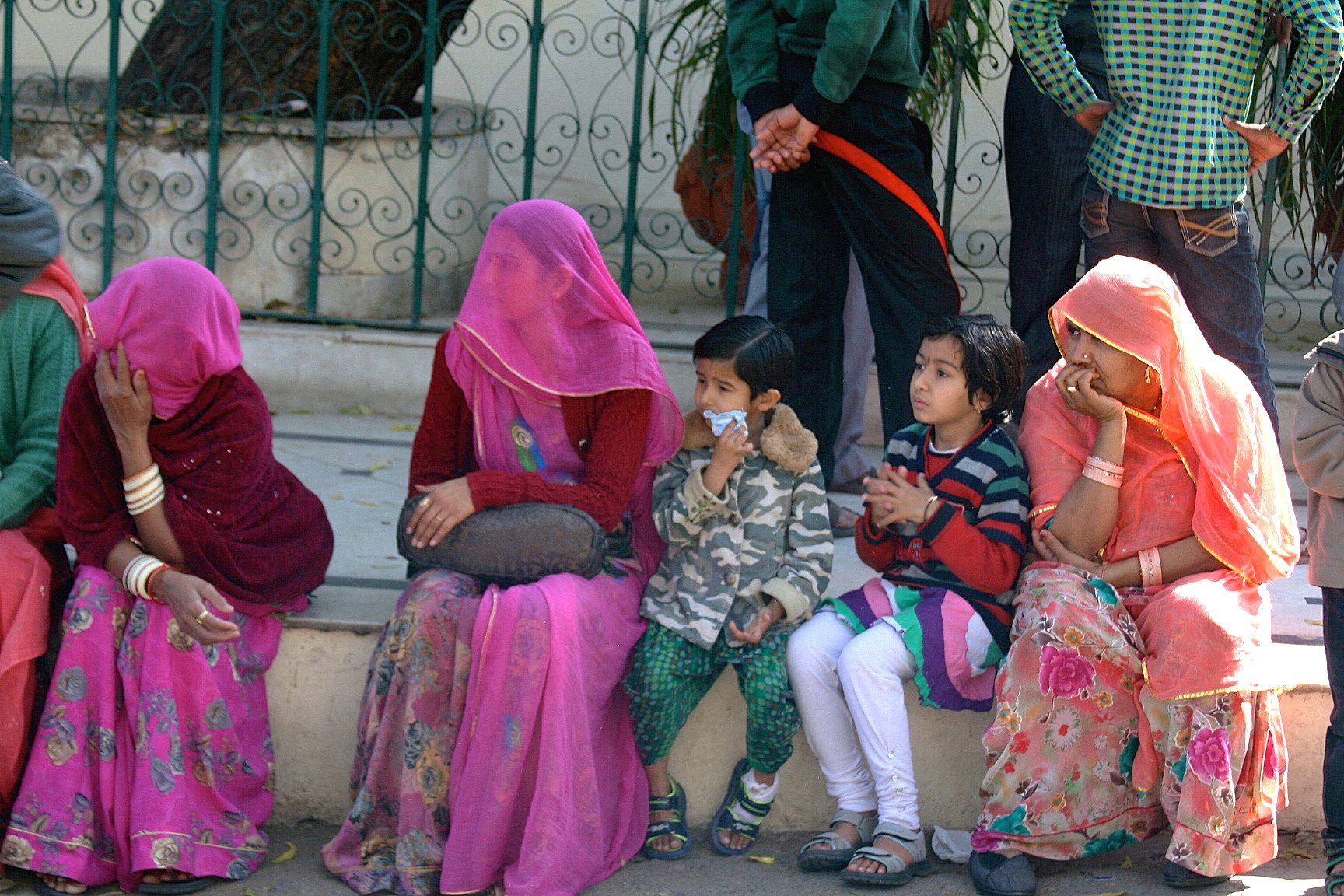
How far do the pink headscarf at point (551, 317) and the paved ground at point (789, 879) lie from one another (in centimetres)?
95

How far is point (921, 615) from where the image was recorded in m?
2.95

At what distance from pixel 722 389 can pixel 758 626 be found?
1.63ft

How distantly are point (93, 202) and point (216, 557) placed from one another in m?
2.61

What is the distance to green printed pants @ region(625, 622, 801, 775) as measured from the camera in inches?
116

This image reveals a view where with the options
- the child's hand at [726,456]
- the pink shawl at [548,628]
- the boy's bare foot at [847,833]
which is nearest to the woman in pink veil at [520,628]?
the pink shawl at [548,628]

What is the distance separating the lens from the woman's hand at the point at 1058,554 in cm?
291

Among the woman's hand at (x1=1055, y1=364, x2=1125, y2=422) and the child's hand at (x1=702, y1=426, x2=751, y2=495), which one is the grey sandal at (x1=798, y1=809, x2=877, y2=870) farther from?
the woman's hand at (x1=1055, y1=364, x2=1125, y2=422)

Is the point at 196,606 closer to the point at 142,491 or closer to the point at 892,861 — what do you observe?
the point at 142,491

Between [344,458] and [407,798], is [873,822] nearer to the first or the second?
[407,798]

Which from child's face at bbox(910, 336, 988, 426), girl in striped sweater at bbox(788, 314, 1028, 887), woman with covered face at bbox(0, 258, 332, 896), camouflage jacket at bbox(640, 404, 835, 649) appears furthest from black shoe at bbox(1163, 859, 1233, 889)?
woman with covered face at bbox(0, 258, 332, 896)

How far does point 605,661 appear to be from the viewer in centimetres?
295

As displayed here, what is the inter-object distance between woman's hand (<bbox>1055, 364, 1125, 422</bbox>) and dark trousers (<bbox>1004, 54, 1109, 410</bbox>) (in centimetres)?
89

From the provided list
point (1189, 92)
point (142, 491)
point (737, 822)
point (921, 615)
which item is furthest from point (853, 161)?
point (142, 491)

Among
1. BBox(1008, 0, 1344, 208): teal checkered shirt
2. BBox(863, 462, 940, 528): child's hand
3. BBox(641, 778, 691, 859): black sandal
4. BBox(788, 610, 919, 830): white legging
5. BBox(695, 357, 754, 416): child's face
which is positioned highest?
BBox(1008, 0, 1344, 208): teal checkered shirt
